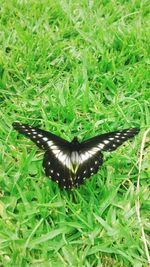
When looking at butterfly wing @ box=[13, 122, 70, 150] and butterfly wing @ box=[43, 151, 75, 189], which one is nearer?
butterfly wing @ box=[43, 151, 75, 189]

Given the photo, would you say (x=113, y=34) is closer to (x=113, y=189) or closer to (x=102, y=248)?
(x=113, y=189)

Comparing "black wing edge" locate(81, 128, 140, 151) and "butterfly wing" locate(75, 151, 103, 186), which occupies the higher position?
"black wing edge" locate(81, 128, 140, 151)

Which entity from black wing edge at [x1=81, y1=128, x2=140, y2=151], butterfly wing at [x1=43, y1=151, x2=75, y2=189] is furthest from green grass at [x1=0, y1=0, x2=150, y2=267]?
black wing edge at [x1=81, y1=128, x2=140, y2=151]

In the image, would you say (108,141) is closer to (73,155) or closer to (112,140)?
(112,140)

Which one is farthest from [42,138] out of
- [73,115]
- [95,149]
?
[73,115]

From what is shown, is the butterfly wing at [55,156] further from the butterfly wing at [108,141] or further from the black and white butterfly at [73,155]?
the butterfly wing at [108,141]

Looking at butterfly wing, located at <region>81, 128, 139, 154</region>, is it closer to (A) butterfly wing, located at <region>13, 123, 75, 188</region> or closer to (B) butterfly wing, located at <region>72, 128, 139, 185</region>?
(B) butterfly wing, located at <region>72, 128, 139, 185</region>

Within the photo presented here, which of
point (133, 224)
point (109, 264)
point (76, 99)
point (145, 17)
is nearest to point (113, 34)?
point (145, 17)
